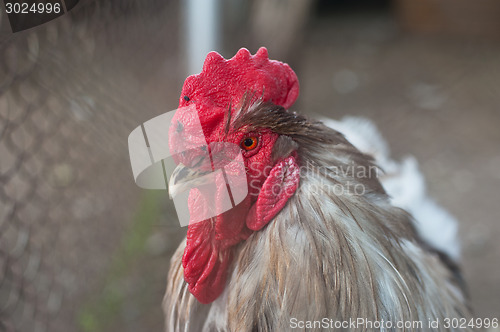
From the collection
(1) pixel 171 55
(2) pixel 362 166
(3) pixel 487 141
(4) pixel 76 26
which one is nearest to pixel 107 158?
(1) pixel 171 55

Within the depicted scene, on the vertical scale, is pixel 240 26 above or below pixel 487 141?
above

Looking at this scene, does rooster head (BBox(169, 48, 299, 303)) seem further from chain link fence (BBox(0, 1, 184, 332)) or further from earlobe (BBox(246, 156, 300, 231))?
chain link fence (BBox(0, 1, 184, 332))

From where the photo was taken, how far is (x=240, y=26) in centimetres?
191

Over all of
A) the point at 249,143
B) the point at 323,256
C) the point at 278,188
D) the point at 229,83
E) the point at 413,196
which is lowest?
the point at 413,196

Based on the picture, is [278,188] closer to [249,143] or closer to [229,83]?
[249,143]

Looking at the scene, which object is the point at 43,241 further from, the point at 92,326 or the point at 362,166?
the point at 362,166

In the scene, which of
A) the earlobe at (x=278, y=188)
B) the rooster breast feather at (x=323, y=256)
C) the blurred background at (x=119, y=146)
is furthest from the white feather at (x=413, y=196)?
the earlobe at (x=278, y=188)

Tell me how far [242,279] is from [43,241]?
51.6 inches

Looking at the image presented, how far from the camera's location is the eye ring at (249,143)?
3.02 ft

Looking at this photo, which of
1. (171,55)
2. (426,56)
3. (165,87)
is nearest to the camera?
(165,87)

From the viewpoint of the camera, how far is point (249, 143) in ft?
3.03

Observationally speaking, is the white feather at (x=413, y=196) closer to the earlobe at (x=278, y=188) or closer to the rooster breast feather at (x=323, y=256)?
the rooster breast feather at (x=323, y=256)

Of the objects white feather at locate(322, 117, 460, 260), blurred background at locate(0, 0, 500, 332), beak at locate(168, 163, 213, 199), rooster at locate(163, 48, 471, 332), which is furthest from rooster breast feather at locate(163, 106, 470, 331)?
white feather at locate(322, 117, 460, 260)

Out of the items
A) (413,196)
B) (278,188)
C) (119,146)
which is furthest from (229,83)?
(413,196)
